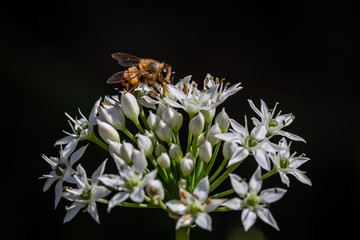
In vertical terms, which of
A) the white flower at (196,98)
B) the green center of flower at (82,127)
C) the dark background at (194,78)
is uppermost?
the white flower at (196,98)


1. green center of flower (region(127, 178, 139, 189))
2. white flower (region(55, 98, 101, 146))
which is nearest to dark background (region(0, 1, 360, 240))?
white flower (region(55, 98, 101, 146))

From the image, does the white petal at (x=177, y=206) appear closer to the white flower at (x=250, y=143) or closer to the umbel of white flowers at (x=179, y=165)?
the umbel of white flowers at (x=179, y=165)

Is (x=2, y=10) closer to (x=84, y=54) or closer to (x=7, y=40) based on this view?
(x=7, y=40)

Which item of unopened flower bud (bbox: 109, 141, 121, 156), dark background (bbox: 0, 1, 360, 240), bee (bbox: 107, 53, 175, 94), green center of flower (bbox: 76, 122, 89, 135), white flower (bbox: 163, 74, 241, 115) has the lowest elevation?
dark background (bbox: 0, 1, 360, 240)

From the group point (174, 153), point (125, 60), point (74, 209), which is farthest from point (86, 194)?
point (125, 60)

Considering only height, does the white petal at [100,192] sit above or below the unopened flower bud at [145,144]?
below

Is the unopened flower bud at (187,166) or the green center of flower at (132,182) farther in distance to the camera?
the unopened flower bud at (187,166)

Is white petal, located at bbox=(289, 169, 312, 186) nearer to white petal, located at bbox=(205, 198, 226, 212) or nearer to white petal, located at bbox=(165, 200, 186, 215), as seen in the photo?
white petal, located at bbox=(205, 198, 226, 212)

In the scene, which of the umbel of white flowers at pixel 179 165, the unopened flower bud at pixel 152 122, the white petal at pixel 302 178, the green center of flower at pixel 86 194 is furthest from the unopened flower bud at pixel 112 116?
the white petal at pixel 302 178
